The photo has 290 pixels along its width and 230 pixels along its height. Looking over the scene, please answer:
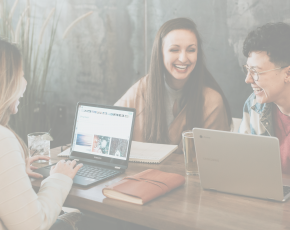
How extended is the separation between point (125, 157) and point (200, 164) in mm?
358

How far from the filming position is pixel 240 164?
1019 mm

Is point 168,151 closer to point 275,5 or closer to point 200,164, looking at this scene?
point 200,164

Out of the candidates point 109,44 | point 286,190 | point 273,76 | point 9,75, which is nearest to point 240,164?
point 286,190

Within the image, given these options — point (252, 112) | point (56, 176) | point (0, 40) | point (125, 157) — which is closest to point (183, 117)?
point (252, 112)

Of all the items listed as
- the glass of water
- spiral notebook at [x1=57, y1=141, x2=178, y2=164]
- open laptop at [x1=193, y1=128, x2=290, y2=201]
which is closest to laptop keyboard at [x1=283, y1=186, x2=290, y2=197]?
open laptop at [x1=193, y1=128, x2=290, y2=201]

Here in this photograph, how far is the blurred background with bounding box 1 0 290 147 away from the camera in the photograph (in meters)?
2.35

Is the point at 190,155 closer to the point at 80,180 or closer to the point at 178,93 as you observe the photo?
the point at 80,180

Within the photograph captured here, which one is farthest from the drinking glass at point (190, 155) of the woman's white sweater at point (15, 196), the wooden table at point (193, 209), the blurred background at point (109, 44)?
the blurred background at point (109, 44)

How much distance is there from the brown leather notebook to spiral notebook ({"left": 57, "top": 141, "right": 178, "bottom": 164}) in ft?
0.83

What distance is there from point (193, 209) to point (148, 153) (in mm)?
546

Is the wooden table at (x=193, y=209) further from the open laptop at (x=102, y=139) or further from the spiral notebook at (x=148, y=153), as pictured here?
the spiral notebook at (x=148, y=153)

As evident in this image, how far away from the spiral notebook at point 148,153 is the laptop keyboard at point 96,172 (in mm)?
162

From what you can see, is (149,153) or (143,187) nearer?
(143,187)

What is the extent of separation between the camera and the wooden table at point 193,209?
89cm
